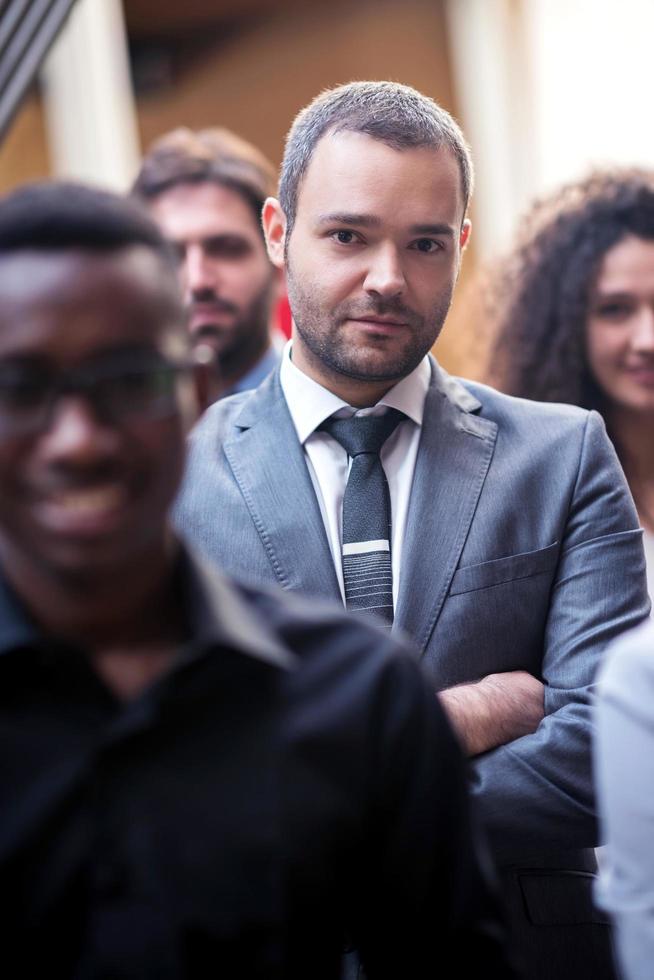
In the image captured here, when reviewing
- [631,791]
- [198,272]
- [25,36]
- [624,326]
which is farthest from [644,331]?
[631,791]

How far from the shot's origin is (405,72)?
784 cm

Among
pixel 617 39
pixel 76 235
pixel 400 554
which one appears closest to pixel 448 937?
pixel 76 235

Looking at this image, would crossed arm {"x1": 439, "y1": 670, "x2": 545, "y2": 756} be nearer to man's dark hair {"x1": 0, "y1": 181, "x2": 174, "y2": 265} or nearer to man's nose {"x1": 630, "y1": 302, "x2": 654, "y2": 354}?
man's dark hair {"x1": 0, "y1": 181, "x2": 174, "y2": 265}

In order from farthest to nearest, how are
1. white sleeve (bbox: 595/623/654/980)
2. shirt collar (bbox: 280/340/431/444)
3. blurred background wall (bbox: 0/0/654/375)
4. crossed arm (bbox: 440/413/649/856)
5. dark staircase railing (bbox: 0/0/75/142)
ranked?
1. blurred background wall (bbox: 0/0/654/375)
2. dark staircase railing (bbox: 0/0/75/142)
3. shirt collar (bbox: 280/340/431/444)
4. crossed arm (bbox: 440/413/649/856)
5. white sleeve (bbox: 595/623/654/980)

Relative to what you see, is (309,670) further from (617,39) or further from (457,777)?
(617,39)

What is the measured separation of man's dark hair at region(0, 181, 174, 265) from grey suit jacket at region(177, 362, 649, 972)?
93 centimetres

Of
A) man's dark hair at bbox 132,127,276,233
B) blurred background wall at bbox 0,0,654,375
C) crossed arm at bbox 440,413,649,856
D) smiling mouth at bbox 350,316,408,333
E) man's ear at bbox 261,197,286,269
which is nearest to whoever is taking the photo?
crossed arm at bbox 440,413,649,856

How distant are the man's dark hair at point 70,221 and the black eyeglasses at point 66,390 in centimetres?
14

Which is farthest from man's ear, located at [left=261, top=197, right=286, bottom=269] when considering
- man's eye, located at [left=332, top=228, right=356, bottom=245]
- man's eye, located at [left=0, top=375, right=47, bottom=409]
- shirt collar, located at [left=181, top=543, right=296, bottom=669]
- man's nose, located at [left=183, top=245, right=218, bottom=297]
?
man's eye, located at [left=0, top=375, right=47, bottom=409]

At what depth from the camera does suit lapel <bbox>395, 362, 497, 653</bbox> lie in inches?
95.1

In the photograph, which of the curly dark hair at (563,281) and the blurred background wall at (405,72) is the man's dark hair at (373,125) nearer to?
the curly dark hair at (563,281)

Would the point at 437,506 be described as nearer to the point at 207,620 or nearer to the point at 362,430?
the point at 362,430

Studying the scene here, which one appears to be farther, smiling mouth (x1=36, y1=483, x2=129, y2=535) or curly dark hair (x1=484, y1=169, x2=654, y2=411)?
curly dark hair (x1=484, y1=169, x2=654, y2=411)

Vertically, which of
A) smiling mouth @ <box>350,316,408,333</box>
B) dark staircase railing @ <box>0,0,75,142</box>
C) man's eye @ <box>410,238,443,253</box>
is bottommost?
smiling mouth @ <box>350,316,408,333</box>
